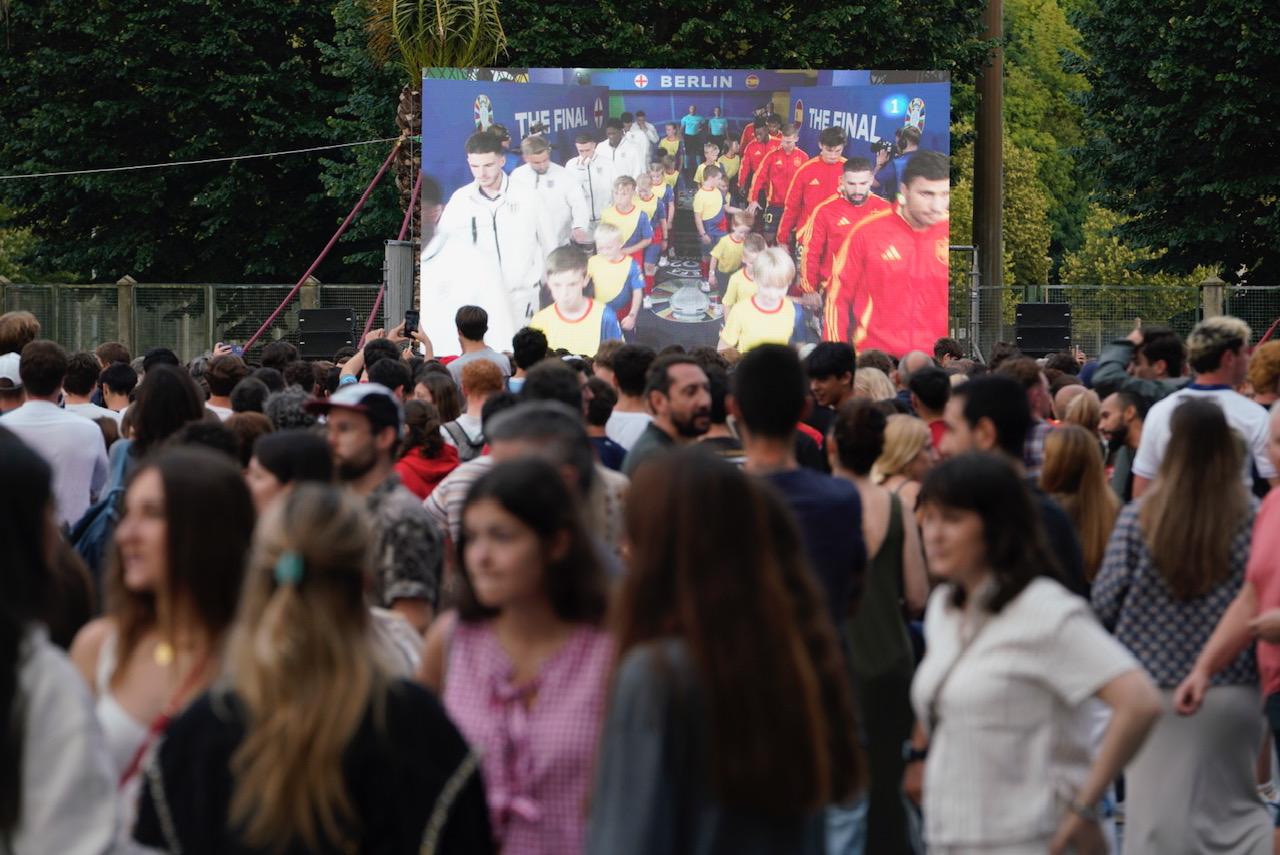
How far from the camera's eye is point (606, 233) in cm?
2155

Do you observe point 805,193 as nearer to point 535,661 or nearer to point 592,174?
point 592,174

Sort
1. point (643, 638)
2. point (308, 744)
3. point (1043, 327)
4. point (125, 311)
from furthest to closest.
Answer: point (125, 311) < point (1043, 327) < point (643, 638) < point (308, 744)

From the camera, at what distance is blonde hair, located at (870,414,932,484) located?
7098 mm

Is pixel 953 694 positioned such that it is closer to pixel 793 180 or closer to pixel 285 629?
pixel 285 629

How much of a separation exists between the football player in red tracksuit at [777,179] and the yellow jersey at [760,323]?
83 centimetres

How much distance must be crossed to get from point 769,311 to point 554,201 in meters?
2.65

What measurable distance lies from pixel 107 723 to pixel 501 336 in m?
17.5

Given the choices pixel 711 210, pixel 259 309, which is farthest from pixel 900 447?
pixel 259 309

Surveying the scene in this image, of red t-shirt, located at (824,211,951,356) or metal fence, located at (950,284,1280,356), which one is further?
metal fence, located at (950,284,1280,356)

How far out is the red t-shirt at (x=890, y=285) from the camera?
21422 mm

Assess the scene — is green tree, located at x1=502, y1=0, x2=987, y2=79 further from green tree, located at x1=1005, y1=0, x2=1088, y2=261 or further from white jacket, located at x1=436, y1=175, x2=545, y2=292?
green tree, located at x1=1005, y1=0, x2=1088, y2=261

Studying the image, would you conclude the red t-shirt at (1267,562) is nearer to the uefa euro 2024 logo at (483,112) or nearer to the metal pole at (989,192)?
the uefa euro 2024 logo at (483,112)

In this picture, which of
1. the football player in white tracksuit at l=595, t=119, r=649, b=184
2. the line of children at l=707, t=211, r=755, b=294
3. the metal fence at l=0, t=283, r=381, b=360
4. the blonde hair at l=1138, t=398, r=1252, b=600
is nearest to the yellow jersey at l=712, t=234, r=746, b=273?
the line of children at l=707, t=211, r=755, b=294

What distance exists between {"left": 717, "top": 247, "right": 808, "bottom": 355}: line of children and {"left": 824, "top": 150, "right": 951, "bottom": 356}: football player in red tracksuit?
400 millimetres
